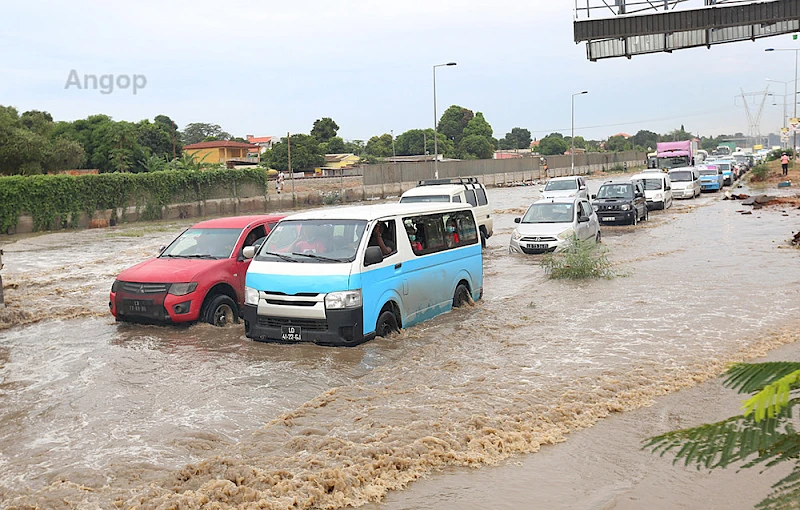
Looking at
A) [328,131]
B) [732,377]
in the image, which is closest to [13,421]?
[732,377]

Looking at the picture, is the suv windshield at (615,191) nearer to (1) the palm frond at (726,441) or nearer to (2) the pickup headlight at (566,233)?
(2) the pickup headlight at (566,233)

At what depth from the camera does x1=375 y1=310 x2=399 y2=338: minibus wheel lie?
408 inches

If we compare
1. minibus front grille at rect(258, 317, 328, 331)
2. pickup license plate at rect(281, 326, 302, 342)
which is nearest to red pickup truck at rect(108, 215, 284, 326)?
minibus front grille at rect(258, 317, 328, 331)

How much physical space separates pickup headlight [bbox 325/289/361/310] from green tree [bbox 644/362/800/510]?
8.01m

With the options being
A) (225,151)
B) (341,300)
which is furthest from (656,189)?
(225,151)

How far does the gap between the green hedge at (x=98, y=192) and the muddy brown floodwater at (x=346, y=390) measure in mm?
18607

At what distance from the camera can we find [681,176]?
42875mm

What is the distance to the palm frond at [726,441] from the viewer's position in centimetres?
175

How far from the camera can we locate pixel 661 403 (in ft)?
27.2

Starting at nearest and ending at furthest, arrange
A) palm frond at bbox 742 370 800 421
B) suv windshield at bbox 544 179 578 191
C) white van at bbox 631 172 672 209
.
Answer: palm frond at bbox 742 370 800 421, suv windshield at bbox 544 179 578 191, white van at bbox 631 172 672 209

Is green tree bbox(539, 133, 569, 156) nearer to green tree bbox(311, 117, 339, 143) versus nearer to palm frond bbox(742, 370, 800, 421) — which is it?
green tree bbox(311, 117, 339, 143)

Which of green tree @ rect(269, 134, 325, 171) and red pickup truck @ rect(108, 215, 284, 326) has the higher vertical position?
green tree @ rect(269, 134, 325, 171)

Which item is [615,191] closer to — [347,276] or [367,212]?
[367,212]

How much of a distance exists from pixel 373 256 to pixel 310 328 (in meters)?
1.27
